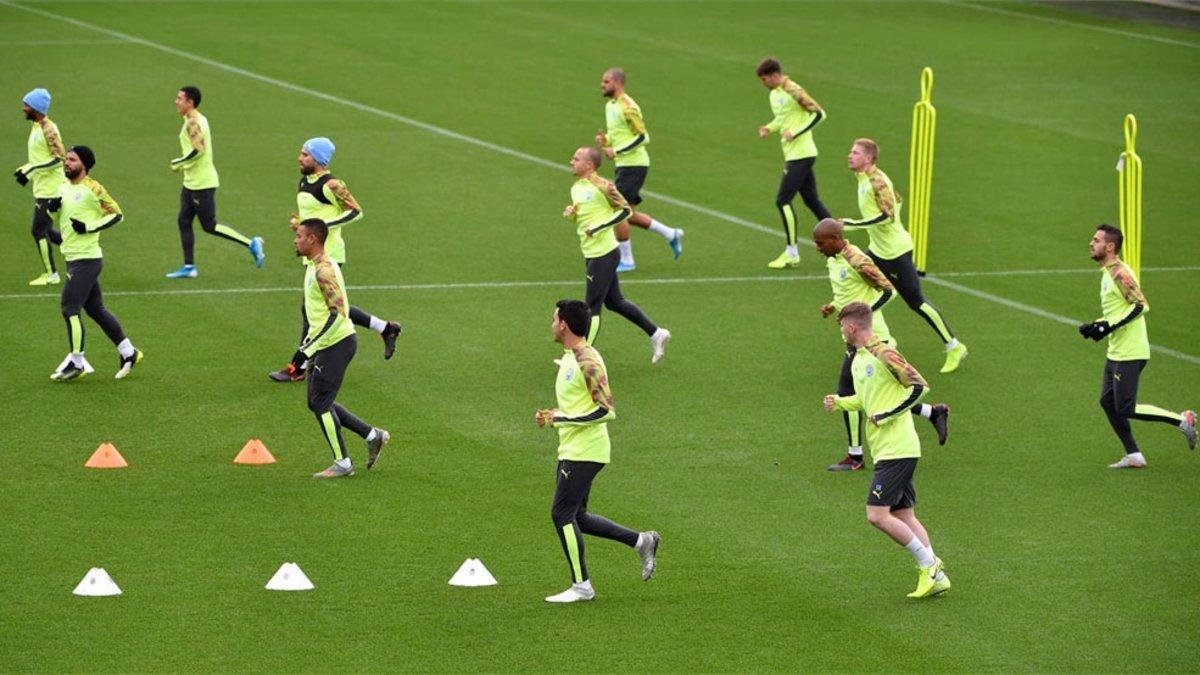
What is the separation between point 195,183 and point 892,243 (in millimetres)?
8793

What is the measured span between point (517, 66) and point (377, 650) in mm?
27504

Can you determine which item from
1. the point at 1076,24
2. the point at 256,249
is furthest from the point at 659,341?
the point at 1076,24

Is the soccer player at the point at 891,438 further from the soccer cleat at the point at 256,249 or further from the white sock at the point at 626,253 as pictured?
the soccer cleat at the point at 256,249

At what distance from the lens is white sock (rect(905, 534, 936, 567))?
13.6 m

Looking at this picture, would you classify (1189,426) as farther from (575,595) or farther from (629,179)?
(629,179)

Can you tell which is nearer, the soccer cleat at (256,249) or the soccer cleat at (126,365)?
the soccer cleat at (126,365)

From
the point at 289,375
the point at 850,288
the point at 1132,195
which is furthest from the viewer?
the point at 1132,195

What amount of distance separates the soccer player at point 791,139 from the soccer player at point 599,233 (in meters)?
5.00

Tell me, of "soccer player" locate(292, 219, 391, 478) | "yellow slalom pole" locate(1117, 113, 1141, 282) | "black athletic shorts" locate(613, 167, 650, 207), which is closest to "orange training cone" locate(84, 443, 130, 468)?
"soccer player" locate(292, 219, 391, 478)

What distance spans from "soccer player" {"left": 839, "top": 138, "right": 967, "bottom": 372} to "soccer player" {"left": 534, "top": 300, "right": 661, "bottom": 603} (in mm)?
6739

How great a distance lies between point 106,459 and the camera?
54.8 feet

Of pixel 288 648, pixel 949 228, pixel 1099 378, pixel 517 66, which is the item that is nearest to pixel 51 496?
pixel 288 648

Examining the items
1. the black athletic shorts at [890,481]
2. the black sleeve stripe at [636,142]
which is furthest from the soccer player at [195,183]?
the black athletic shorts at [890,481]

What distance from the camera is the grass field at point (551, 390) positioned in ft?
43.4
